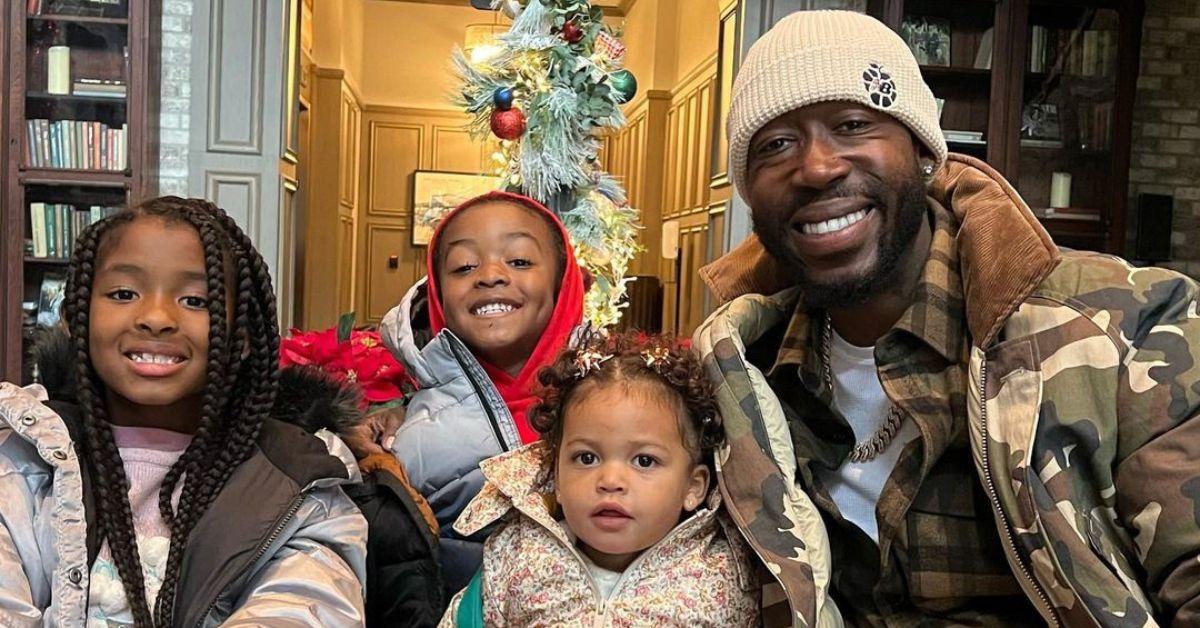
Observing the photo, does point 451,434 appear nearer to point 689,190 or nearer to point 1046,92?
point 1046,92

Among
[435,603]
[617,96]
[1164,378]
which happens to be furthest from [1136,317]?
[617,96]

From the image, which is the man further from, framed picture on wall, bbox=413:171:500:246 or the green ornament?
framed picture on wall, bbox=413:171:500:246

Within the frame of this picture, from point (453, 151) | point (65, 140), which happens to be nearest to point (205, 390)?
point (65, 140)

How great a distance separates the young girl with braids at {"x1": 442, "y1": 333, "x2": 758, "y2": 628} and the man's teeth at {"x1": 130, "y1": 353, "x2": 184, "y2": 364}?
1.67 ft

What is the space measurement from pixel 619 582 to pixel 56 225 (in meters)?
3.90

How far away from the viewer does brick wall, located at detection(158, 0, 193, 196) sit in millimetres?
4527

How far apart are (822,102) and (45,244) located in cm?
403

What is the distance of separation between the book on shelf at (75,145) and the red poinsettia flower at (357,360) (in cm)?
269

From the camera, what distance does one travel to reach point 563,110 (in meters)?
3.12

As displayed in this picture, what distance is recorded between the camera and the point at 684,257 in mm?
6668

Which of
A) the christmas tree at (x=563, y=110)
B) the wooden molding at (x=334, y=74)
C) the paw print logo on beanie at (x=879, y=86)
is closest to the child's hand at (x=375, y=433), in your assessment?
the paw print logo on beanie at (x=879, y=86)

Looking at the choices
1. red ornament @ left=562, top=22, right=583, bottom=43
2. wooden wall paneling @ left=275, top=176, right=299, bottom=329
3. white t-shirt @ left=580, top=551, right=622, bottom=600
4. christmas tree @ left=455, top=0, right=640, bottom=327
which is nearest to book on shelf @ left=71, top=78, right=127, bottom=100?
wooden wall paneling @ left=275, top=176, right=299, bottom=329

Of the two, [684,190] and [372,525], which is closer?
[372,525]

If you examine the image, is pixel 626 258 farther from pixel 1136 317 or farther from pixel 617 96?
pixel 1136 317
